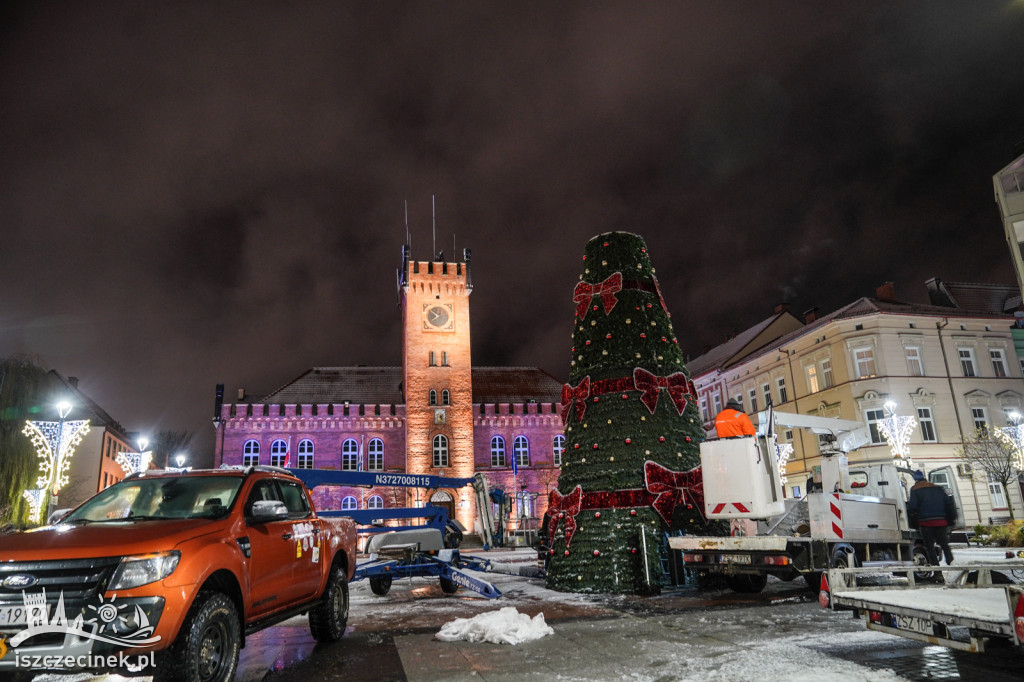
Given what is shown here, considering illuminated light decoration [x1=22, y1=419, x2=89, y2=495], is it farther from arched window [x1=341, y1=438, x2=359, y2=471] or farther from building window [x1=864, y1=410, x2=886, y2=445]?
building window [x1=864, y1=410, x2=886, y2=445]

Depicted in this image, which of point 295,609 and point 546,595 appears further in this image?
point 546,595

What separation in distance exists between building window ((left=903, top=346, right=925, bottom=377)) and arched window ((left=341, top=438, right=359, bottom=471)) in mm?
32701

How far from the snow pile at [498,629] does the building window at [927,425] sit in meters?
30.0

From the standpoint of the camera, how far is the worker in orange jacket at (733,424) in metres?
10.1

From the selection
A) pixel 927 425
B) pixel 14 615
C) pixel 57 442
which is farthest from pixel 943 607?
pixel 927 425

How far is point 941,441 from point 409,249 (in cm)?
3459

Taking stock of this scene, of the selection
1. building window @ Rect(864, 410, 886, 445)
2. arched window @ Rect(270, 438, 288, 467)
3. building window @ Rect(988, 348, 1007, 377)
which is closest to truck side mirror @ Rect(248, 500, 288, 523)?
building window @ Rect(864, 410, 886, 445)

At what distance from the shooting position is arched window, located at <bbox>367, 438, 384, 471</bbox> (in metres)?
43.8

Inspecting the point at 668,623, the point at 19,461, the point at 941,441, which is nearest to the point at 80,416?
the point at 19,461

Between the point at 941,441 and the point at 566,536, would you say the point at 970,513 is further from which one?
the point at 566,536

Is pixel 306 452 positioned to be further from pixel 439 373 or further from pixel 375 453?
pixel 439 373

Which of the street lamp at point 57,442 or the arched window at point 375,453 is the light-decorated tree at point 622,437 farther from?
the arched window at point 375,453

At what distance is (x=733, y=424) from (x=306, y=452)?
124ft

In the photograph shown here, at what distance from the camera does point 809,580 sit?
9.77 metres
